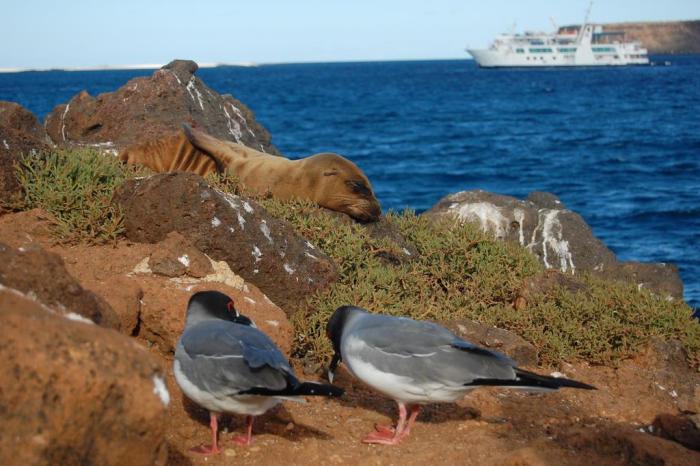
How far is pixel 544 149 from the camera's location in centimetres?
3981

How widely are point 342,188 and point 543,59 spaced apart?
138m

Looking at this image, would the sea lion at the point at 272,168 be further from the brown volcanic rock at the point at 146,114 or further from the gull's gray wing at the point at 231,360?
the gull's gray wing at the point at 231,360

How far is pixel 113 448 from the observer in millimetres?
3463

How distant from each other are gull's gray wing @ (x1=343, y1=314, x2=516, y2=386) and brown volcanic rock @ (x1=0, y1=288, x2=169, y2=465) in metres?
2.02

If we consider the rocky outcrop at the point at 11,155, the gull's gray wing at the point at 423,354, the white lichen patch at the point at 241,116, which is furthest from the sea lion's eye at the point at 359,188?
the gull's gray wing at the point at 423,354

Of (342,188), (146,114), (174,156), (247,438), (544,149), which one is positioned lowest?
(544,149)

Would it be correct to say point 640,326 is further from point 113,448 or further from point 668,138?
point 668,138

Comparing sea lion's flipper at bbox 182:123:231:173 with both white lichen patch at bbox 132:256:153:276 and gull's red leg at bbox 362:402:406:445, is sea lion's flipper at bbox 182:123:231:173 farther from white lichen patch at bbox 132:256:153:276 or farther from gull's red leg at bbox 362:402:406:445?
gull's red leg at bbox 362:402:406:445

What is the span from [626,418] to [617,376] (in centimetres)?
80

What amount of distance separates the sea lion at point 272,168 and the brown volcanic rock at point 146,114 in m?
0.34

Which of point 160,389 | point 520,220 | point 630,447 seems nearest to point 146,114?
point 520,220

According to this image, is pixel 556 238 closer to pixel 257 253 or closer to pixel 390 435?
pixel 257 253

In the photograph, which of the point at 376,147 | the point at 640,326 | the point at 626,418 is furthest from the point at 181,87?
the point at 376,147

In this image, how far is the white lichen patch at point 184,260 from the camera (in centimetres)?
684
